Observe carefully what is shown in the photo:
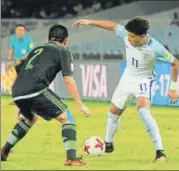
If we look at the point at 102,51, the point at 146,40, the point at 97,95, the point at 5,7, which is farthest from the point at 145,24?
the point at 5,7

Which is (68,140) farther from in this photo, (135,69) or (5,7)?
(5,7)

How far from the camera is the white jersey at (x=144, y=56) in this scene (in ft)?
37.7

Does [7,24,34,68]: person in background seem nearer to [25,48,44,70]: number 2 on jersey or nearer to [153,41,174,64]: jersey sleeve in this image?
[153,41,174,64]: jersey sleeve

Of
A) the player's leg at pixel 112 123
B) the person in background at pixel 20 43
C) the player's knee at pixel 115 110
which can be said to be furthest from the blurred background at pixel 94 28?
the player's knee at pixel 115 110

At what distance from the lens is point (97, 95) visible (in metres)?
23.9

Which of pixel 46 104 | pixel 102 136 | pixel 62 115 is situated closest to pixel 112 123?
pixel 62 115

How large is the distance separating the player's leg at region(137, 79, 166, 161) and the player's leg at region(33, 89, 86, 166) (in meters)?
1.21

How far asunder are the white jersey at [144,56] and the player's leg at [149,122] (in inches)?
9.0

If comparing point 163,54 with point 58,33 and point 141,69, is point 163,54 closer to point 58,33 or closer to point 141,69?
point 141,69

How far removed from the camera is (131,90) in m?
11.7

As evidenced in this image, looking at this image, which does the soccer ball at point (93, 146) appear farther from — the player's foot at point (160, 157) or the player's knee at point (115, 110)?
the player's foot at point (160, 157)

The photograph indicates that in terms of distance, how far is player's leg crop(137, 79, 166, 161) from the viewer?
11.1 metres

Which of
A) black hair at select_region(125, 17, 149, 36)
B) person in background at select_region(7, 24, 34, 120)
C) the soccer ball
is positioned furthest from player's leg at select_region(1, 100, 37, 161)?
person in background at select_region(7, 24, 34, 120)

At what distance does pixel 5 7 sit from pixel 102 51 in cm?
1582
